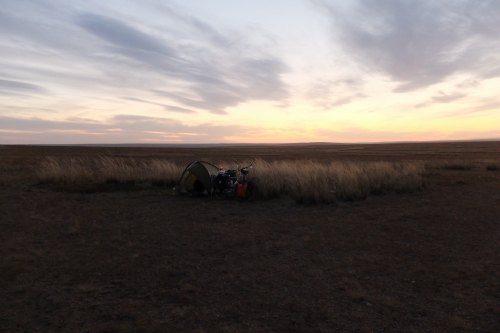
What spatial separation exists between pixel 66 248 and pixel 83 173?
36.4 feet

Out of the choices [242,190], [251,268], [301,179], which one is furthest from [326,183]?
[251,268]

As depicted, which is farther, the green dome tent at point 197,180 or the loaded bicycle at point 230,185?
the green dome tent at point 197,180

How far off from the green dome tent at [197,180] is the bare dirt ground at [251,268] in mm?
1993

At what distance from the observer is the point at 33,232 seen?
7.97 meters

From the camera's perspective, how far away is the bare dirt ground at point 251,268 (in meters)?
4.11

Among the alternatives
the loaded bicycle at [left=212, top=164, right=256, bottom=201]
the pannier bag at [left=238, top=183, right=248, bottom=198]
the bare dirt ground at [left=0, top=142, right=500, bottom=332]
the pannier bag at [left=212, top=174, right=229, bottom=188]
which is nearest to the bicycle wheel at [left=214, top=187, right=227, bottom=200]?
the loaded bicycle at [left=212, top=164, right=256, bottom=201]

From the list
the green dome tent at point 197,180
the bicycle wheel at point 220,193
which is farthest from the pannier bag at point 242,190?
the green dome tent at point 197,180

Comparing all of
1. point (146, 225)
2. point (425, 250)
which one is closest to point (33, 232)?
point (146, 225)

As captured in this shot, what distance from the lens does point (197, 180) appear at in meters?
13.0

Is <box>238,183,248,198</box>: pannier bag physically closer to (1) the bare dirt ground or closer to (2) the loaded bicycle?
(2) the loaded bicycle

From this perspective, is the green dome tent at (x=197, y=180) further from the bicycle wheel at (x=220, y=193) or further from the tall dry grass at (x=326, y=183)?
the tall dry grass at (x=326, y=183)

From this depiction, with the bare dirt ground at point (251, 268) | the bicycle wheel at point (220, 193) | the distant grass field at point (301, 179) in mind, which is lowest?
the bare dirt ground at point (251, 268)

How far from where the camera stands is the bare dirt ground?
13.5ft

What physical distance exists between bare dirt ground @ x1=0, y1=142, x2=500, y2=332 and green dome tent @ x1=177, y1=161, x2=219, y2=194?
199 centimetres
